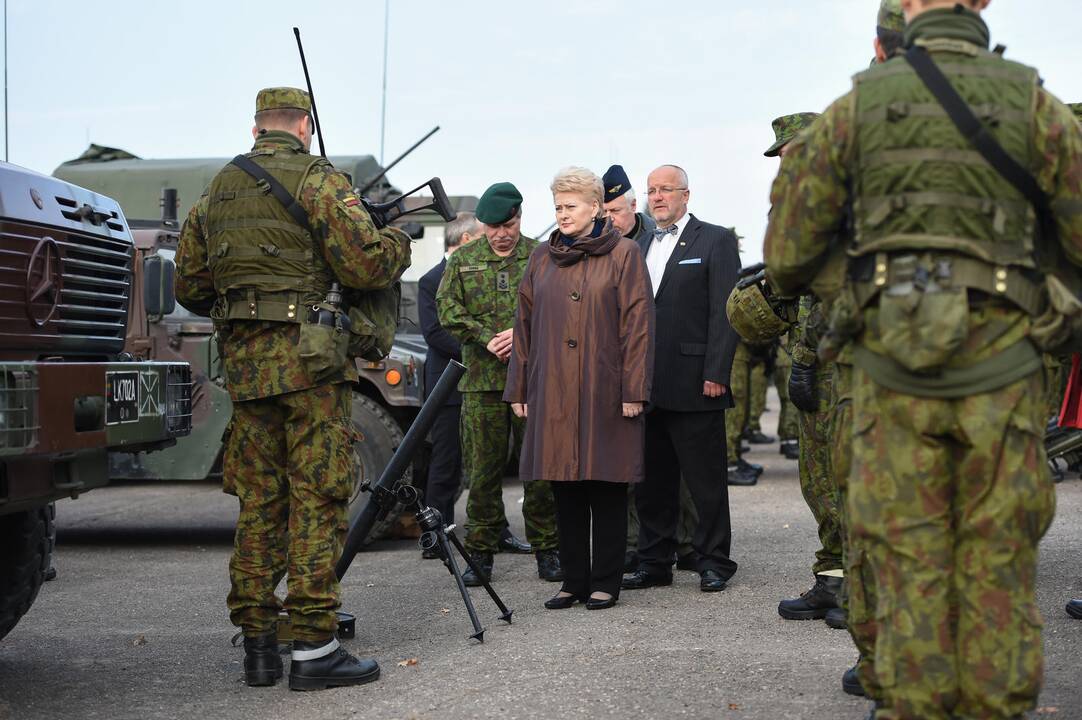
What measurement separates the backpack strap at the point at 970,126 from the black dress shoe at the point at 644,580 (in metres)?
3.91

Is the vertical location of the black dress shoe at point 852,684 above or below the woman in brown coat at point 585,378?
below

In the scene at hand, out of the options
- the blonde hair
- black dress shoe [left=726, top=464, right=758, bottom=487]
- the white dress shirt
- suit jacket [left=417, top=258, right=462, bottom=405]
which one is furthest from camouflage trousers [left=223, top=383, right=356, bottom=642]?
black dress shoe [left=726, top=464, right=758, bottom=487]

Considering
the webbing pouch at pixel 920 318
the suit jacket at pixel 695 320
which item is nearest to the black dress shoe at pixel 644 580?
the suit jacket at pixel 695 320

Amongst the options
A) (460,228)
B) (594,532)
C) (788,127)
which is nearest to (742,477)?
(460,228)

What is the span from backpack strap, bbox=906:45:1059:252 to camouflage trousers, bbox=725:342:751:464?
8.84m

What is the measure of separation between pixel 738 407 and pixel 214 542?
525cm

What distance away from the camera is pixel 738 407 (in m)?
12.6

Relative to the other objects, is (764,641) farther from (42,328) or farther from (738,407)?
(738,407)

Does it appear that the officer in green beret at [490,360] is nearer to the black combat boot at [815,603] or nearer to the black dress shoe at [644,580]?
the black dress shoe at [644,580]

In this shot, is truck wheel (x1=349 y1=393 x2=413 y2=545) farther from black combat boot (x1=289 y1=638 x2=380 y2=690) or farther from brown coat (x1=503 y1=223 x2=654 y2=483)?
black combat boot (x1=289 y1=638 x2=380 y2=690)

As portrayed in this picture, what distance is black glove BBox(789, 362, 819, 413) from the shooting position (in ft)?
18.3

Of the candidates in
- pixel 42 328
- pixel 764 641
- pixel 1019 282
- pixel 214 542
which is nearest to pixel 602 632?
pixel 764 641

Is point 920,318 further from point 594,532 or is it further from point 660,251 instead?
point 660,251

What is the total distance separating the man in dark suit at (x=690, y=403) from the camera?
679 centimetres
